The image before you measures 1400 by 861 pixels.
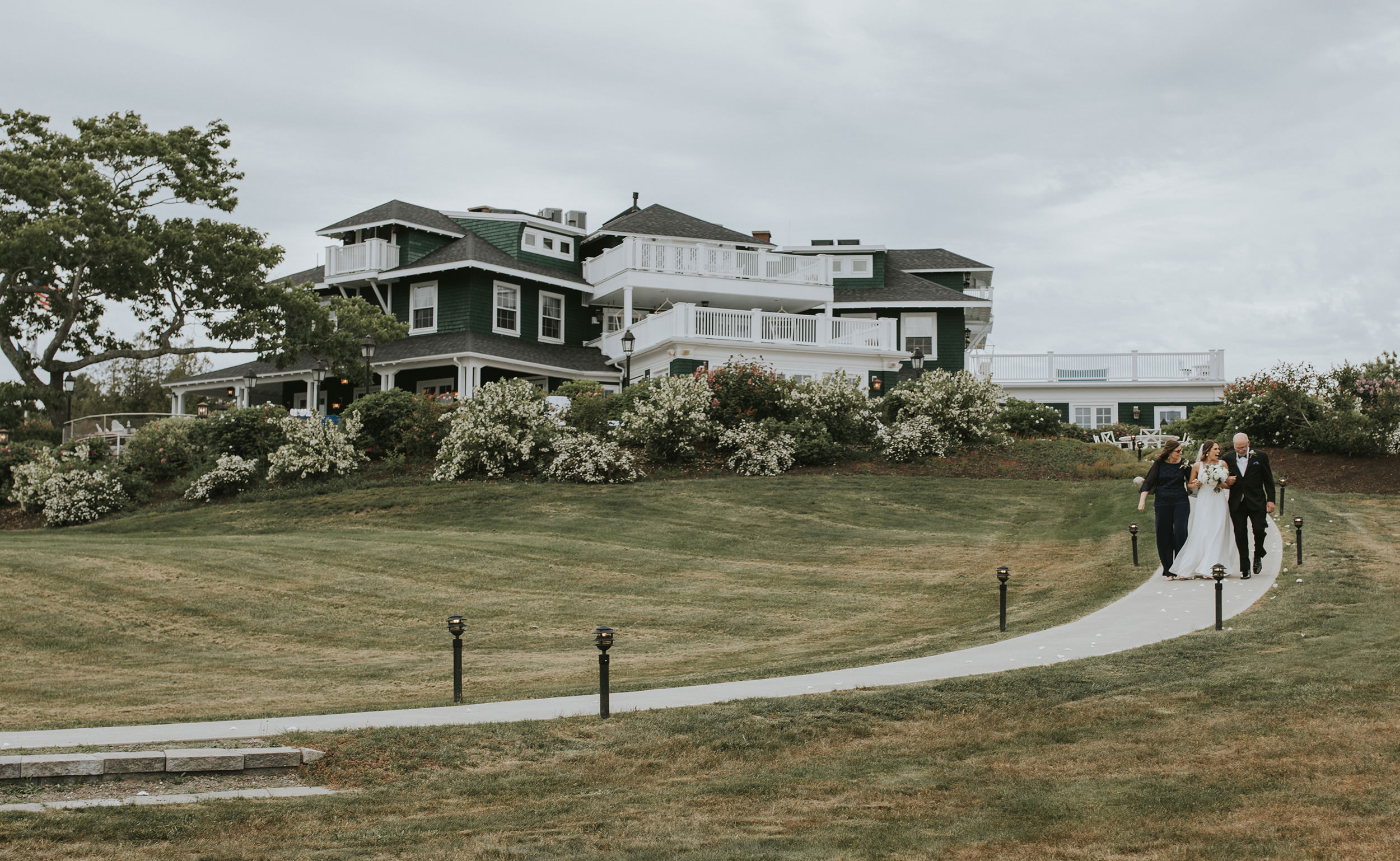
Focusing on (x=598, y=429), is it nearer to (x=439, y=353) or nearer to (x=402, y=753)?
(x=439, y=353)

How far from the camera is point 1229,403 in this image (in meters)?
29.5

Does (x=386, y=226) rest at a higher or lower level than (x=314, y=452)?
higher

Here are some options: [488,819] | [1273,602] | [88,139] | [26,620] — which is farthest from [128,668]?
[88,139]

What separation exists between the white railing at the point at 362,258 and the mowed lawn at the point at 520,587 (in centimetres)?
1470

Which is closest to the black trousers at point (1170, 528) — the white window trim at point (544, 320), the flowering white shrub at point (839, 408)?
the flowering white shrub at point (839, 408)

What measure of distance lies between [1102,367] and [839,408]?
16.5m

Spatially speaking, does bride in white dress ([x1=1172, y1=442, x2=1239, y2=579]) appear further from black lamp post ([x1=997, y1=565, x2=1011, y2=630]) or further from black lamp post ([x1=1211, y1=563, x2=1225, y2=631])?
black lamp post ([x1=997, y1=565, x2=1011, y2=630])

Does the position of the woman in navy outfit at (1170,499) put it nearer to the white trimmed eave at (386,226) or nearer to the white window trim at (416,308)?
the white window trim at (416,308)

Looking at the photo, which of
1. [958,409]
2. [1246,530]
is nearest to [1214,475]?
[1246,530]

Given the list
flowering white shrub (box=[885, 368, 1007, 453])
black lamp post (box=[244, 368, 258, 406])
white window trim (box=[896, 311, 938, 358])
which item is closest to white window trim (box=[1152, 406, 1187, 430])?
white window trim (box=[896, 311, 938, 358])

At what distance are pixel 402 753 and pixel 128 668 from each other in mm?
6478

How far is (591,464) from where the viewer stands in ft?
84.4

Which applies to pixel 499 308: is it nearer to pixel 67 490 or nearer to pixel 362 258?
pixel 362 258

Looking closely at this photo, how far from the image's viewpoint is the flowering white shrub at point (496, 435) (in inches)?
1030
